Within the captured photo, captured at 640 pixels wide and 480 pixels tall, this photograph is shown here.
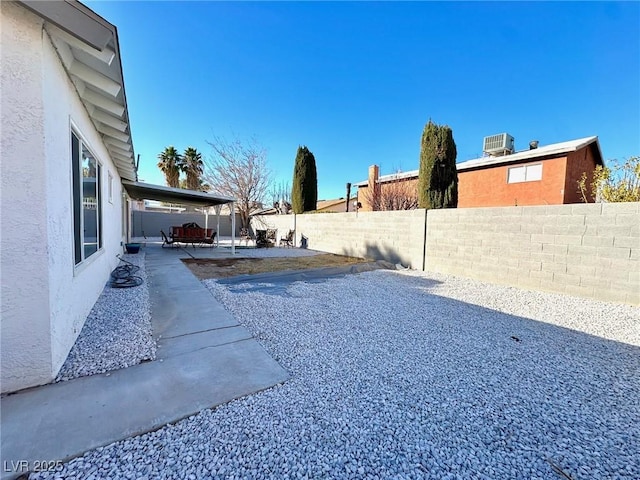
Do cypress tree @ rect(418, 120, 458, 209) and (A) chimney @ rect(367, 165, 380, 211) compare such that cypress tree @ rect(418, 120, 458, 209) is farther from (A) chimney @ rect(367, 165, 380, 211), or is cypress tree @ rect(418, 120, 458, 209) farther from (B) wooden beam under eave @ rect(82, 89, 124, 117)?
(B) wooden beam under eave @ rect(82, 89, 124, 117)

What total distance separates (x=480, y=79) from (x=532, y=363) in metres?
11.7

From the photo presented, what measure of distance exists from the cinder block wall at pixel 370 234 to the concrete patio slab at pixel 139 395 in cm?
651

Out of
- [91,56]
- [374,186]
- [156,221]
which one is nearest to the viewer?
[91,56]

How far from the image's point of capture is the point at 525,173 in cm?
1231

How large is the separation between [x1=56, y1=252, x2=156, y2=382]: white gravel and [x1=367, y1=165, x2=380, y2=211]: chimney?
45.0ft

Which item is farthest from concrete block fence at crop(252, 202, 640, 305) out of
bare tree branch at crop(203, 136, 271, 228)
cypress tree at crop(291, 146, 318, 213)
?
bare tree branch at crop(203, 136, 271, 228)

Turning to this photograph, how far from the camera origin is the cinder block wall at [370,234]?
8.29 metres

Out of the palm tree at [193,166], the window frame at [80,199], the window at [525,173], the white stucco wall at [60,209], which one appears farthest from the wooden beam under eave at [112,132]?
the palm tree at [193,166]

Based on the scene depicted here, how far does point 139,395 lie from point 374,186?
16220 millimetres

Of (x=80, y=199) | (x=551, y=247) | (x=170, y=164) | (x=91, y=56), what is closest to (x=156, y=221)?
(x=170, y=164)

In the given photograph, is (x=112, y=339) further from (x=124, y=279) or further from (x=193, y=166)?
(x=193, y=166)

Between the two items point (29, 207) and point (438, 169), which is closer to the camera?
point (29, 207)

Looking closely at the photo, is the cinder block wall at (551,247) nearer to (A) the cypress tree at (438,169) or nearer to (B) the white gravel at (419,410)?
(B) the white gravel at (419,410)

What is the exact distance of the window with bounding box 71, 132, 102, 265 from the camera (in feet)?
9.87
